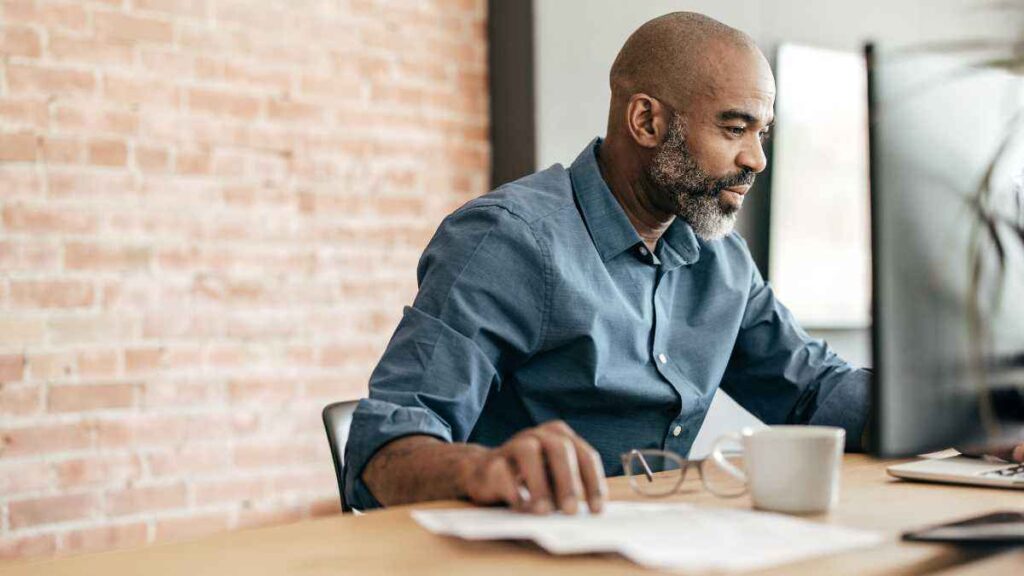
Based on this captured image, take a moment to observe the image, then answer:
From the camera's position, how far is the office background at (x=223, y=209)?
2.37 meters

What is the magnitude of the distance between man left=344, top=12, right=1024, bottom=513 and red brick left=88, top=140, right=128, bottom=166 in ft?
3.75

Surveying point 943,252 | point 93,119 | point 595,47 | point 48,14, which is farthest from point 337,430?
point 595,47

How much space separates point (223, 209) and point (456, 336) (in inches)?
54.6

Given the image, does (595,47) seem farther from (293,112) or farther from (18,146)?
(18,146)

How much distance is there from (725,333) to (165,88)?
4.79 feet

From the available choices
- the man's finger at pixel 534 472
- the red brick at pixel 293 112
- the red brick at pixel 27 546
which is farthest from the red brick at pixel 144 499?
the man's finger at pixel 534 472

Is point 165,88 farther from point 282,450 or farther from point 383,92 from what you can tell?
point 282,450

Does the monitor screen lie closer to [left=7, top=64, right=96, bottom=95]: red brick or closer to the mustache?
the mustache

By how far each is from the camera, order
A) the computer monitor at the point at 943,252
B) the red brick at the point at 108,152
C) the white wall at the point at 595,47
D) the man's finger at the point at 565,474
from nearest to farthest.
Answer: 1. the computer monitor at the point at 943,252
2. the man's finger at the point at 565,474
3. the red brick at the point at 108,152
4. the white wall at the point at 595,47

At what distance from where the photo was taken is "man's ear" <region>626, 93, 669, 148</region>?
1.83m

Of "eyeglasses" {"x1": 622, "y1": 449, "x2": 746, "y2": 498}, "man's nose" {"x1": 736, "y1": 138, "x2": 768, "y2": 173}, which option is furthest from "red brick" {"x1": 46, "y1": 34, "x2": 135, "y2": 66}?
"eyeglasses" {"x1": 622, "y1": 449, "x2": 746, "y2": 498}

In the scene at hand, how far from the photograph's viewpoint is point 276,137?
2736 mm

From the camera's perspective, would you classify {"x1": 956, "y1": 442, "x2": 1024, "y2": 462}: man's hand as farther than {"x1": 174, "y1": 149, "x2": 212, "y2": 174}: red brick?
No

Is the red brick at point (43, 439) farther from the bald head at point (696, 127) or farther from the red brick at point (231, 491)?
the bald head at point (696, 127)
